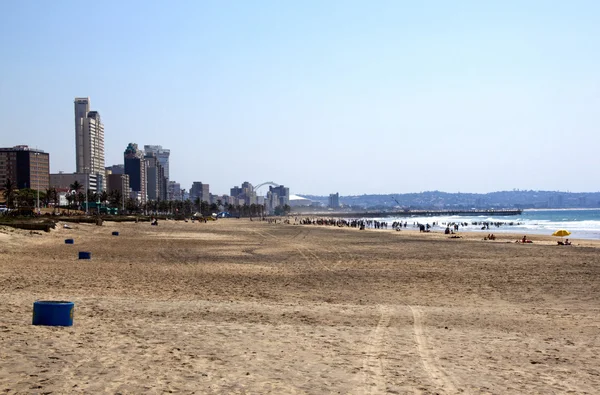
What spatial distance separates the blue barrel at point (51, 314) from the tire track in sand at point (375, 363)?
5.53 m

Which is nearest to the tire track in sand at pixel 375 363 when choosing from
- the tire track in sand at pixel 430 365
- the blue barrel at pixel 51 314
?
the tire track in sand at pixel 430 365

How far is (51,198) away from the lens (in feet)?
547

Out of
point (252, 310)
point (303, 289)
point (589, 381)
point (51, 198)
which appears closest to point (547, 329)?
point (589, 381)

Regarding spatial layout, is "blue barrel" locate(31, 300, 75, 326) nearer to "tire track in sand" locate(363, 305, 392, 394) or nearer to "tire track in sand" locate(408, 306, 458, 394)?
"tire track in sand" locate(363, 305, 392, 394)

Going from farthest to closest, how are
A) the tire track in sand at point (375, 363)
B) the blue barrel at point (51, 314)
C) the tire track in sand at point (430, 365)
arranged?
1. the blue barrel at point (51, 314)
2. the tire track in sand at point (430, 365)
3. the tire track in sand at point (375, 363)

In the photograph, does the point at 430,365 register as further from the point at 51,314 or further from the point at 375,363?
the point at 51,314

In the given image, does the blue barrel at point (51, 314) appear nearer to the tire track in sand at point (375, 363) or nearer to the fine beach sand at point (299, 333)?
the fine beach sand at point (299, 333)

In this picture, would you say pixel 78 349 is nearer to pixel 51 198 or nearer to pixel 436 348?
pixel 436 348

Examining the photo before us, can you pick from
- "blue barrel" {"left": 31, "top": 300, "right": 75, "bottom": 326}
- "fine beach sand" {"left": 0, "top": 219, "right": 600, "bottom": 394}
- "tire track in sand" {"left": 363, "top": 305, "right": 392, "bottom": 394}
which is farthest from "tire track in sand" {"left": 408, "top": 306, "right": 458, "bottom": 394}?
"blue barrel" {"left": 31, "top": 300, "right": 75, "bottom": 326}

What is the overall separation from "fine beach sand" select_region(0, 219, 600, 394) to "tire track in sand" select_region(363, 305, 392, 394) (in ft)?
0.12

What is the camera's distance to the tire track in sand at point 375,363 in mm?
7656

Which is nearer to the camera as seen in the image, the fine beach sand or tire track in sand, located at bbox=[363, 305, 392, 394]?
tire track in sand, located at bbox=[363, 305, 392, 394]

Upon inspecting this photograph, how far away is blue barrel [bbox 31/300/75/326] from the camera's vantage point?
10.8 m

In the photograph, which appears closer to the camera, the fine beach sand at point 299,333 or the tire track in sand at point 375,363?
the tire track in sand at point 375,363
